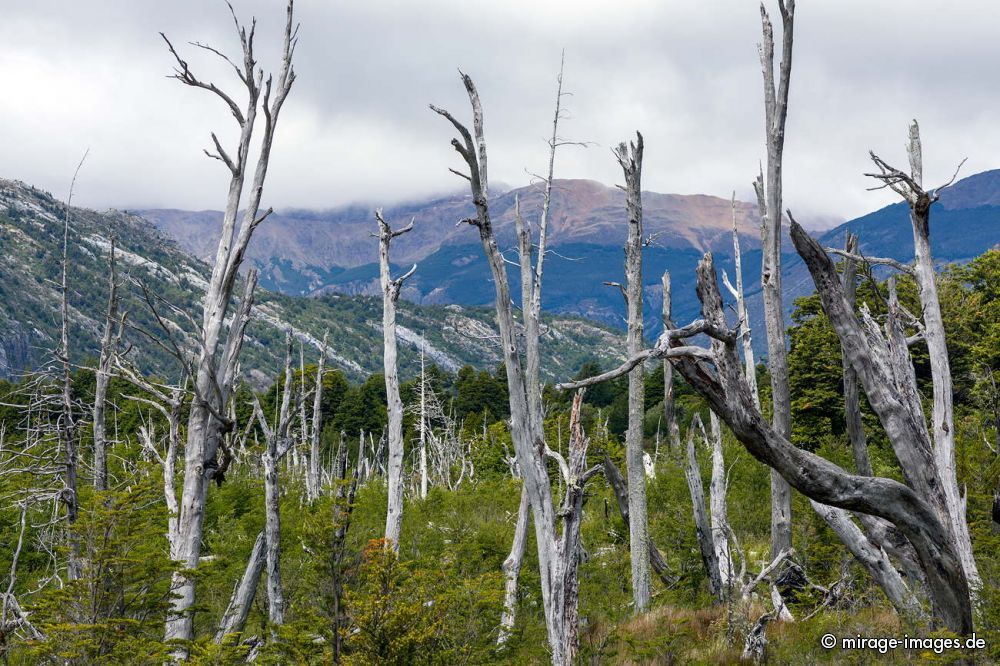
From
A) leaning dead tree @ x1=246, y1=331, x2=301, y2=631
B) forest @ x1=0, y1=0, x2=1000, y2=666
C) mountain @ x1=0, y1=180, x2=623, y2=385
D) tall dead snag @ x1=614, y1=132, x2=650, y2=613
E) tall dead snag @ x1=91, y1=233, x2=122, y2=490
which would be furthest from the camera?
mountain @ x1=0, y1=180, x2=623, y2=385

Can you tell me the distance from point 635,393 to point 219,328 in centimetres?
786

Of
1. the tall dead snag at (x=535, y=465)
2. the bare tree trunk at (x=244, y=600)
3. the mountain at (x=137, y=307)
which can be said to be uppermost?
the mountain at (x=137, y=307)

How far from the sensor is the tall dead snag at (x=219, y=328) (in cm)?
673

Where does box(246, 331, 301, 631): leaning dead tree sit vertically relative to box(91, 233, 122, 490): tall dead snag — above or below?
below

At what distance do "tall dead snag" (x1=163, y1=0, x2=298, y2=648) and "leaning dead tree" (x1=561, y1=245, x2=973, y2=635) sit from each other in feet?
12.5

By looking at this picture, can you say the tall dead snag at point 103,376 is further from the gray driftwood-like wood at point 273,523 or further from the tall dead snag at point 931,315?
the tall dead snag at point 931,315

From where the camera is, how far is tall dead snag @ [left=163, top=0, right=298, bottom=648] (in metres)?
6.73

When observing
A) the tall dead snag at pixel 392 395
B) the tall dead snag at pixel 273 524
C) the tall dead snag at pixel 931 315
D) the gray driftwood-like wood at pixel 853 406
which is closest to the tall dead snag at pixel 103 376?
the tall dead snag at pixel 273 524

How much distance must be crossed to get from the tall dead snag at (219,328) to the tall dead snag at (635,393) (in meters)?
7.33

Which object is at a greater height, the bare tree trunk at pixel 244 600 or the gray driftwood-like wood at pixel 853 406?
the gray driftwood-like wood at pixel 853 406

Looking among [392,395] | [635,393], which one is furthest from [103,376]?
[635,393]

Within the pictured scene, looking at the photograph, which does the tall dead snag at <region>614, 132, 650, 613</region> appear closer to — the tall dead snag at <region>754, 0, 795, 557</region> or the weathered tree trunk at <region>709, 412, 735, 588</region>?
the weathered tree trunk at <region>709, 412, 735, 588</region>

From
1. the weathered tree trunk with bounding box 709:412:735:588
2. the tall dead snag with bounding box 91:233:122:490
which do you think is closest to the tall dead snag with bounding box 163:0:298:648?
the tall dead snag with bounding box 91:233:122:490

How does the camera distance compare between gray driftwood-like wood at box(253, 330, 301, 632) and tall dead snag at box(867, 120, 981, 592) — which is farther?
gray driftwood-like wood at box(253, 330, 301, 632)
